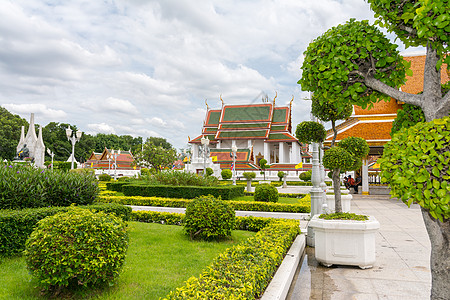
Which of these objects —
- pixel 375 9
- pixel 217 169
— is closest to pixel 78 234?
pixel 375 9

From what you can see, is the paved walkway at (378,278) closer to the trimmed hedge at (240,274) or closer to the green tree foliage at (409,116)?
the trimmed hedge at (240,274)

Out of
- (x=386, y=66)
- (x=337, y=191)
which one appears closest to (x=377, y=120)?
(x=337, y=191)

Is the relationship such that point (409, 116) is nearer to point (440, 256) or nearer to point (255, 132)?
point (440, 256)

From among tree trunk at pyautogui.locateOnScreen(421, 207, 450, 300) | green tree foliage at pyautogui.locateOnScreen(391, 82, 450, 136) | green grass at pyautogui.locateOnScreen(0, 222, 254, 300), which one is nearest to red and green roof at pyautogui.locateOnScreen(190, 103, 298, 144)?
green grass at pyautogui.locateOnScreen(0, 222, 254, 300)

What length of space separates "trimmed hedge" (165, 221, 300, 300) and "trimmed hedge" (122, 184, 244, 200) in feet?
26.6

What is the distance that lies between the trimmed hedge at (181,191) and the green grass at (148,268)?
21.2 feet

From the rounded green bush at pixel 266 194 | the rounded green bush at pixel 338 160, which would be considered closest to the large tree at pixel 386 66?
the rounded green bush at pixel 338 160

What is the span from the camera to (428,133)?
2.19 meters

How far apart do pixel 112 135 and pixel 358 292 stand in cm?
7742

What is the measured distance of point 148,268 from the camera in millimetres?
4539

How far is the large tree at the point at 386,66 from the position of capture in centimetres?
243

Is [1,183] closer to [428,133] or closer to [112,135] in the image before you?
[428,133]

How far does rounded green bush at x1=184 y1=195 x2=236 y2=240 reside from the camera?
Answer: 620cm

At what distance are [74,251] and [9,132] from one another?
5958cm
